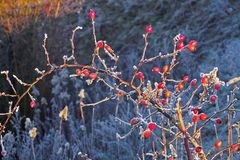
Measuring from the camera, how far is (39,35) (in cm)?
542

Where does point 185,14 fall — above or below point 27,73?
above

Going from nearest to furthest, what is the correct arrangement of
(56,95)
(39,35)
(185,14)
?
1. (56,95)
2. (39,35)
3. (185,14)

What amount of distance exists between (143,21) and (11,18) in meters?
1.98

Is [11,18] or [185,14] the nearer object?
[11,18]

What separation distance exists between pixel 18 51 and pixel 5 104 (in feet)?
1.59

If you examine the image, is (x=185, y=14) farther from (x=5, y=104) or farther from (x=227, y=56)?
(x=5, y=104)

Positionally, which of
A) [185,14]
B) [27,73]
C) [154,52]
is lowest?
[27,73]

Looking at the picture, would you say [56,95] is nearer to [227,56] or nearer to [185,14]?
[227,56]

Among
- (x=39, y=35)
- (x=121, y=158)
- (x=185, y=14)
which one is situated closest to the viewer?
(x=121, y=158)

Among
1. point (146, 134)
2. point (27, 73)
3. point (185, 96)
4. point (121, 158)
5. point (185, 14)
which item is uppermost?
point (185, 14)

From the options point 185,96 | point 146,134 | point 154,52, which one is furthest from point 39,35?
point 146,134

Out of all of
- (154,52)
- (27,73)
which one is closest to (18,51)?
(27,73)

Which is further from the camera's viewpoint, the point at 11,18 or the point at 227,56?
the point at 11,18

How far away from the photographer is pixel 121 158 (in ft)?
12.9
